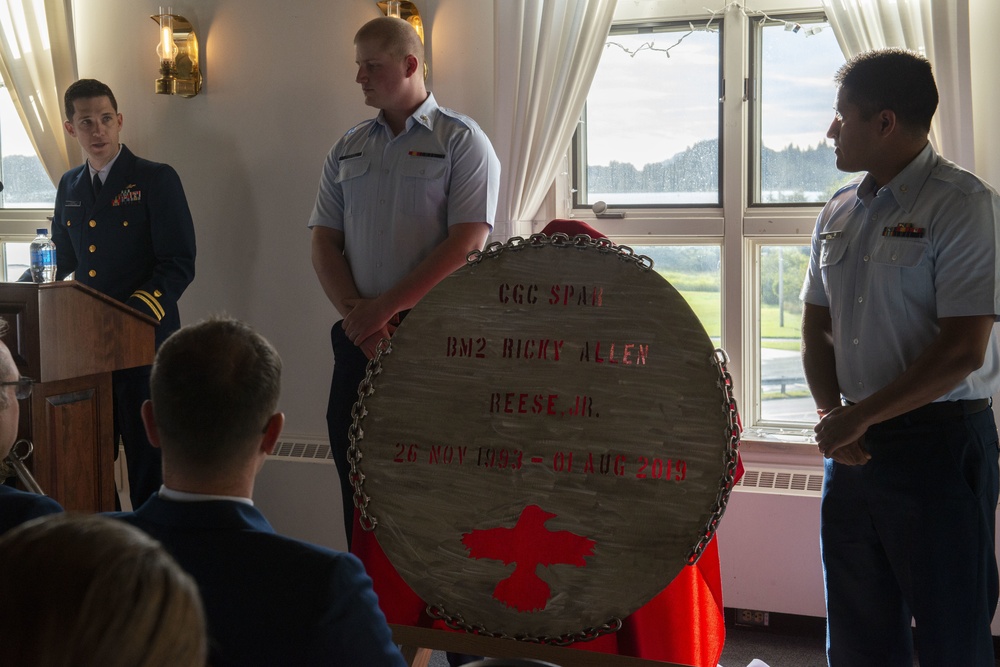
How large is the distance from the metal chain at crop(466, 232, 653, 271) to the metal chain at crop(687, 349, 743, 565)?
179 millimetres

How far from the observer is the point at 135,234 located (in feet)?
10.7

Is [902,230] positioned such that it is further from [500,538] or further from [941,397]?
[500,538]

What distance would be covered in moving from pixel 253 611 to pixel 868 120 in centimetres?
153

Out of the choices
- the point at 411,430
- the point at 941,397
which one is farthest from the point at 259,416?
the point at 941,397

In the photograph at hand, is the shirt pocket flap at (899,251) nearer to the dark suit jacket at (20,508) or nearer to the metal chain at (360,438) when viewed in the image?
the metal chain at (360,438)

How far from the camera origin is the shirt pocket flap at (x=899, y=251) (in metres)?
1.84

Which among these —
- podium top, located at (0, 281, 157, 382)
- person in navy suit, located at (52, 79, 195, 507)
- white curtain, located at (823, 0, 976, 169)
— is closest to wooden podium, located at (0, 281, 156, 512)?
podium top, located at (0, 281, 157, 382)

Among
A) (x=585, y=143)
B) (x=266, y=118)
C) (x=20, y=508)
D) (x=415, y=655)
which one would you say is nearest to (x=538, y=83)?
(x=585, y=143)

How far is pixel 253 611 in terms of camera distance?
998 mm

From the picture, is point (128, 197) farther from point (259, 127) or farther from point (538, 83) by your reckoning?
point (538, 83)

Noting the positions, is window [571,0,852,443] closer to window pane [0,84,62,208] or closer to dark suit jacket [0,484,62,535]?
dark suit jacket [0,484,62,535]

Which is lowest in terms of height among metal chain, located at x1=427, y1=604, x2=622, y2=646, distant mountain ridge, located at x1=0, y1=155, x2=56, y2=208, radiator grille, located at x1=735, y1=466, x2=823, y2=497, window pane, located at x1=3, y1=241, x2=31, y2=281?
radiator grille, located at x1=735, y1=466, x2=823, y2=497

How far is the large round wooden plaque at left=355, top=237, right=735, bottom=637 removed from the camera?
1.29m

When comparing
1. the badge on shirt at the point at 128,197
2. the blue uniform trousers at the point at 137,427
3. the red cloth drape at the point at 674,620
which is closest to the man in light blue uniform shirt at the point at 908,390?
the red cloth drape at the point at 674,620
